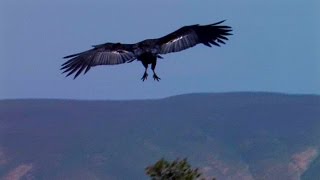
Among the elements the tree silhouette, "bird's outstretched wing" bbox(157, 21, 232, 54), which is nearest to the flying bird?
"bird's outstretched wing" bbox(157, 21, 232, 54)

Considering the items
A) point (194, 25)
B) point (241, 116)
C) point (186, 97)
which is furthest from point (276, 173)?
point (194, 25)

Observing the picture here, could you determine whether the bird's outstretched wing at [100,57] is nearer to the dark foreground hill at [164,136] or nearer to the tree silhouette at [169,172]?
the tree silhouette at [169,172]

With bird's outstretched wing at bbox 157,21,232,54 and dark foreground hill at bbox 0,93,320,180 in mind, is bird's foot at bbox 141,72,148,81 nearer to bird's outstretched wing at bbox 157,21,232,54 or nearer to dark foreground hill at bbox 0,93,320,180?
bird's outstretched wing at bbox 157,21,232,54

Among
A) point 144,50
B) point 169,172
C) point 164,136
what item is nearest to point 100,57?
point 144,50

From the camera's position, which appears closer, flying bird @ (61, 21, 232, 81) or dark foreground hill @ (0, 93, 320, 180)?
flying bird @ (61, 21, 232, 81)

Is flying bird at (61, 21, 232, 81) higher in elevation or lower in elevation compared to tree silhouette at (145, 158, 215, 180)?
higher

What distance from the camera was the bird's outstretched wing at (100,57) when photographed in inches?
464

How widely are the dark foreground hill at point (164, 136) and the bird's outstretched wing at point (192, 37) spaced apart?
6508 cm

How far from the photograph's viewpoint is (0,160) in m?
89.3

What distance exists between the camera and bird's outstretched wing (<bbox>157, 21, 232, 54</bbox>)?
11813 millimetres

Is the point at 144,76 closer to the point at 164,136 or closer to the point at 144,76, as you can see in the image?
the point at 144,76

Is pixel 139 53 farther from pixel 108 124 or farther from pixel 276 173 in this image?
pixel 108 124

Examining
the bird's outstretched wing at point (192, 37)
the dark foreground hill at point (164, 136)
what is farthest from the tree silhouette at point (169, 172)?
the dark foreground hill at point (164, 136)

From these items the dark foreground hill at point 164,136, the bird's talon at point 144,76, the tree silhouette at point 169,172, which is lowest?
the dark foreground hill at point 164,136
